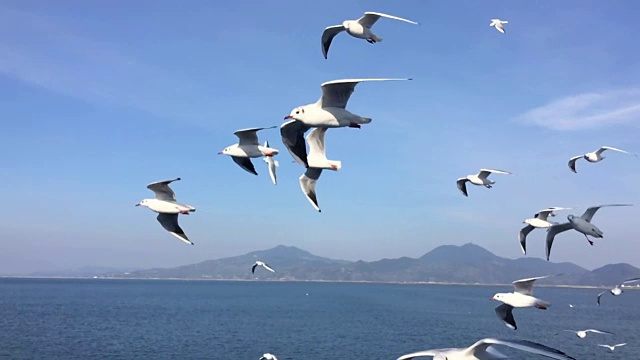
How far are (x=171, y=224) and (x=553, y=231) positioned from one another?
13417 millimetres

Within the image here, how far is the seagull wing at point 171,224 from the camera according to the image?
53.6 ft

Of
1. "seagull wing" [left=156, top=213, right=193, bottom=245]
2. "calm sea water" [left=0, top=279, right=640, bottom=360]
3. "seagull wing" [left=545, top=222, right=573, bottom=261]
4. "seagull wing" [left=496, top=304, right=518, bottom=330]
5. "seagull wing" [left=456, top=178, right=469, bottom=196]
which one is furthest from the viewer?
"calm sea water" [left=0, top=279, right=640, bottom=360]

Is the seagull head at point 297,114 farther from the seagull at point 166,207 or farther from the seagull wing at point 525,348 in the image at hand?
the seagull wing at point 525,348

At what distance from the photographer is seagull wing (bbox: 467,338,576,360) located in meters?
5.57

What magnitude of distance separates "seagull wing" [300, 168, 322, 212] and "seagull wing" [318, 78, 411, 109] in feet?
8.25

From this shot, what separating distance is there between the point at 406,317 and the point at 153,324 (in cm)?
4666

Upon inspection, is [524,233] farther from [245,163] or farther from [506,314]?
[245,163]

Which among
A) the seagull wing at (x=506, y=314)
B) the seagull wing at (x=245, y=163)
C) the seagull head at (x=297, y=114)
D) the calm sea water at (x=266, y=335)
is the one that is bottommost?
the calm sea water at (x=266, y=335)

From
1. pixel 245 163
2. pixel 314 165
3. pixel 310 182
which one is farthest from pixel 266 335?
pixel 314 165

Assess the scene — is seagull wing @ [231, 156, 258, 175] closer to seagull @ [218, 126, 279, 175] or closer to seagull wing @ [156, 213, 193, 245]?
seagull @ [218, 126, 279, 175]

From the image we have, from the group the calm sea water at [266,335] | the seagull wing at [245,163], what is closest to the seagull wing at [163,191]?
the seagull wing at [245,163]

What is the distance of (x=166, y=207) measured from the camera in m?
16.7

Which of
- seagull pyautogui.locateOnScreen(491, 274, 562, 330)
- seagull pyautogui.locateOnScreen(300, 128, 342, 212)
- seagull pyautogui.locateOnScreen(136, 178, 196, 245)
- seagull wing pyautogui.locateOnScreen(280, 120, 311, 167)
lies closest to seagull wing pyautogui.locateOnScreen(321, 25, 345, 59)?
seagull pyautogui.locateOnScreen(300, 128, 342, 212)

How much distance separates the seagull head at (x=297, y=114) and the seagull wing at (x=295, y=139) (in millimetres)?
329
